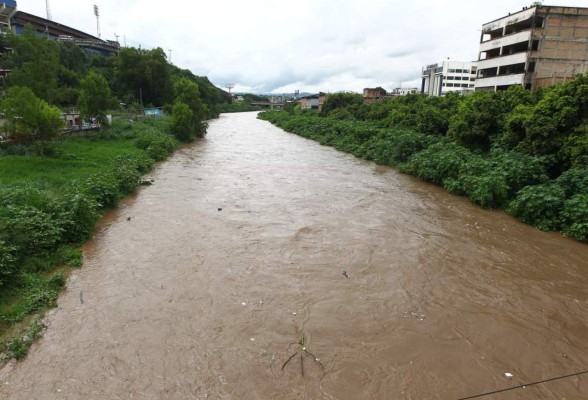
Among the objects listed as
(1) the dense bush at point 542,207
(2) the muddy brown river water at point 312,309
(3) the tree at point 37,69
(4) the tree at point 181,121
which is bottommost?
(2) the muddy brown river water at point 312,309

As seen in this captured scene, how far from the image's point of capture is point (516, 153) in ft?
46.2

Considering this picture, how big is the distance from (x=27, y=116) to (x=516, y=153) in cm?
1835

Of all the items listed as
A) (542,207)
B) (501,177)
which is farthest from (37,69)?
(542,207)

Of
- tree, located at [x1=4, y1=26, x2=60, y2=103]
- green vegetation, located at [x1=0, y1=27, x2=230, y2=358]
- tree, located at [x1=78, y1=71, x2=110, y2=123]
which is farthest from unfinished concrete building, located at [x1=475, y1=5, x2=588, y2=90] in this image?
tree, located at [x1=4, y1=26, x2=60, y2=103]

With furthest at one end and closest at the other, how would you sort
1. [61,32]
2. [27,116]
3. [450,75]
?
1. [450,75]
2. [61,32]
3. [27,116]

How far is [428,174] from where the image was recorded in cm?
1650

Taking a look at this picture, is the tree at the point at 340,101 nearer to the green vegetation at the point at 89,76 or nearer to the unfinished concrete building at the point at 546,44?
the green vegetation at the point at 89,76

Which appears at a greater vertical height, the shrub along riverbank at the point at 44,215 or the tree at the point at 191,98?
the tree at the point at 191,98

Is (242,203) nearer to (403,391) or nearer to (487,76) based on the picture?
(403,391)

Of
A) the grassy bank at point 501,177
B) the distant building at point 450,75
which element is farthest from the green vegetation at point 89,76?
the distant building at point 450,75

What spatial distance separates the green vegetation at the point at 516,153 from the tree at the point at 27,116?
51.1 feet

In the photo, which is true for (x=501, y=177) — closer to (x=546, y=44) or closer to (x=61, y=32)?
(x=546, y=44)

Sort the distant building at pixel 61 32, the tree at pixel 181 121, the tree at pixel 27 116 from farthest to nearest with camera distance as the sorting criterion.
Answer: the distant building at pixel 61 32 → the tree at pixel 181 121 → the tree at pixel 27 116

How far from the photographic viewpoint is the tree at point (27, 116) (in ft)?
47.4
